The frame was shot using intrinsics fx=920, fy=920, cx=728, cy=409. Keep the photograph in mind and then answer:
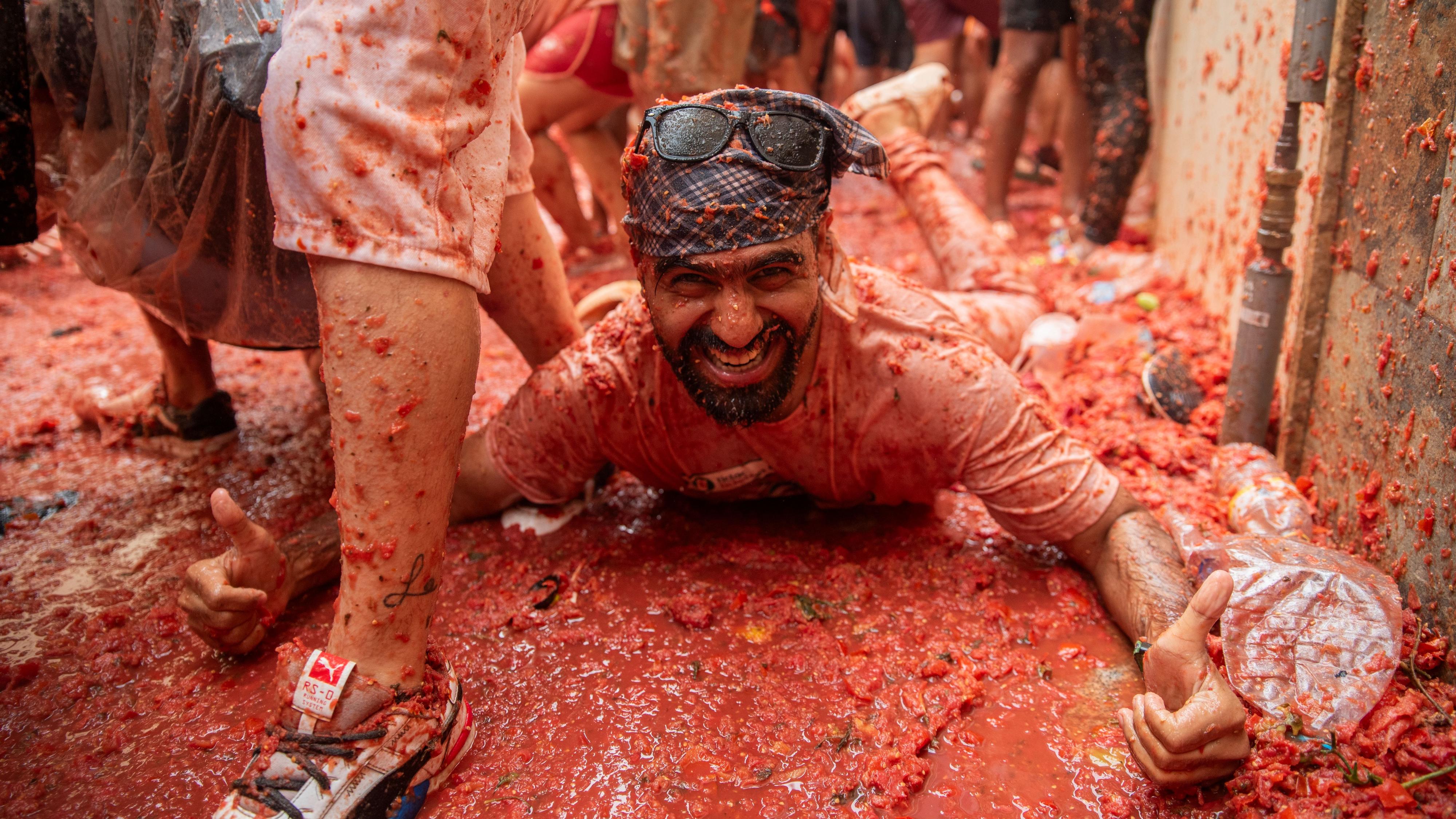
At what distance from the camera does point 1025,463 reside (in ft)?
6.59

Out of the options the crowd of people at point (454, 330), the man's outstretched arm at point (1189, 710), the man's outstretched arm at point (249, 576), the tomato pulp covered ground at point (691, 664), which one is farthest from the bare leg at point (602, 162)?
the man's outstretched arm at point (1189, 710)

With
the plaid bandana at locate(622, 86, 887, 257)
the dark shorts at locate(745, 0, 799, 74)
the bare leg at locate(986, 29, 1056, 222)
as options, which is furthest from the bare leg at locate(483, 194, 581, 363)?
the bare leg at locate(986, 29, 1056, 222)

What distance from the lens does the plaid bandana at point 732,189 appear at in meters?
1.76

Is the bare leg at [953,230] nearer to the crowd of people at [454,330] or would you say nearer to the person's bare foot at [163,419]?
the crowd of people at [454,330]

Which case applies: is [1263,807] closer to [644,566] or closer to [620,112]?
[644,566]

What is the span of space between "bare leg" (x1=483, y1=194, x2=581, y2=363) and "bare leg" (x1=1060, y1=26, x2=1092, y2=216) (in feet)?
11.9

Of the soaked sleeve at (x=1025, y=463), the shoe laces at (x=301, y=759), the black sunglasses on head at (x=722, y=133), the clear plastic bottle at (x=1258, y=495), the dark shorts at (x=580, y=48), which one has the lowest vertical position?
the clear plastic bottle at (x=1258, y=495)

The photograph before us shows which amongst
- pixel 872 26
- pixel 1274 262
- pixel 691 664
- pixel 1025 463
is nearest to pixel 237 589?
pixel 691 664

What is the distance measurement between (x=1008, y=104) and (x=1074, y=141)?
1.54 feet

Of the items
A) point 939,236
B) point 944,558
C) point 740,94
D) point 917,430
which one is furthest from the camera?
point 939,236

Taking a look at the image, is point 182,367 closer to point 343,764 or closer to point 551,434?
point 551,434

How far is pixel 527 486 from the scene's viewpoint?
2355 millimetres

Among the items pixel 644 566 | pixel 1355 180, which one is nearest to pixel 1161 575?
pixel 1355 180

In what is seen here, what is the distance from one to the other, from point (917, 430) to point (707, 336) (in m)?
0.53
